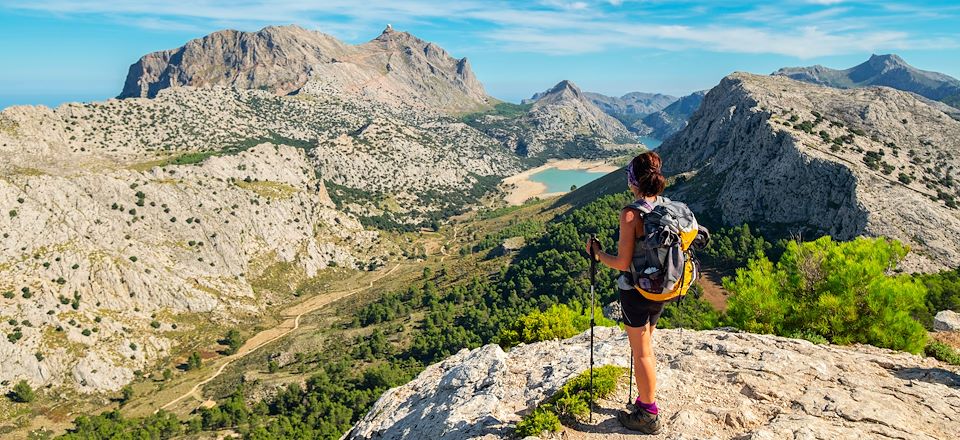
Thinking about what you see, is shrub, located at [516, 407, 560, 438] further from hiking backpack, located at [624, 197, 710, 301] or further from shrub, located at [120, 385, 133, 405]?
shrub, located at [120, 385, 133, 405]

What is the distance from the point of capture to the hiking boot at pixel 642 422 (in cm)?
1144

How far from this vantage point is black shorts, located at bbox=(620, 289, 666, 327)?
10.1 m

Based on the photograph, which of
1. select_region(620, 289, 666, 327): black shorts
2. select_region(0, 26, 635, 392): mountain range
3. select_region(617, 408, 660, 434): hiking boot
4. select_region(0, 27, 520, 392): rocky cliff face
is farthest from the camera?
select_region(0, 26, 635, 392): mountain range

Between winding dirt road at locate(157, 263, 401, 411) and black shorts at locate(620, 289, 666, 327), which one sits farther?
Result: winding dirt road at locate(157, 263, 401, 411)

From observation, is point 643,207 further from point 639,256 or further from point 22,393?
point 22,393

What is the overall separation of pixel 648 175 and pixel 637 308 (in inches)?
113

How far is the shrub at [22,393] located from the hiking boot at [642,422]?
110 meters

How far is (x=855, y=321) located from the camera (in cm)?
2156

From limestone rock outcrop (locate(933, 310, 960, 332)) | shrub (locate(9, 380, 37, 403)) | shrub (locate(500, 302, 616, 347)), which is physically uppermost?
shrub (locate(500, 302, 616, 347))

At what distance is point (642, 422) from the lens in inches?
453

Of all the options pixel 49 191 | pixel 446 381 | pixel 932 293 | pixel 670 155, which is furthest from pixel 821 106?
pixel 49 191

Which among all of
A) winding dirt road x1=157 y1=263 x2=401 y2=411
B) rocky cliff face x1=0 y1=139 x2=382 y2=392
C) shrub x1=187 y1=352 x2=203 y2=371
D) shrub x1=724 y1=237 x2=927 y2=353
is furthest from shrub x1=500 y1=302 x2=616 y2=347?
rocky cliff face x1=0 y1=139 x2=382 y2=392

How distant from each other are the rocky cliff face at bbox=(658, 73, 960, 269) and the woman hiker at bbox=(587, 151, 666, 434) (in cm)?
9004

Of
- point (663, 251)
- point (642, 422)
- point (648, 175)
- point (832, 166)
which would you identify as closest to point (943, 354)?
point (642, 422)
